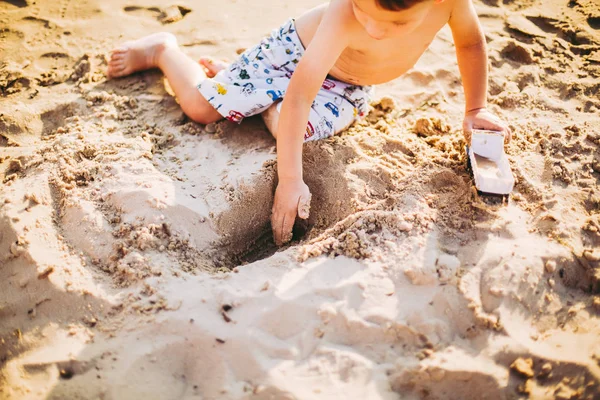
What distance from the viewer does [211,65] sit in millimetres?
2461

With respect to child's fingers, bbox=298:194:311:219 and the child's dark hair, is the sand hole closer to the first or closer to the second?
child's fingers, bbox=298:194:311:219

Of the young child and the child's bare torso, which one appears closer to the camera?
the young child

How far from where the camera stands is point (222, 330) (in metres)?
1.33

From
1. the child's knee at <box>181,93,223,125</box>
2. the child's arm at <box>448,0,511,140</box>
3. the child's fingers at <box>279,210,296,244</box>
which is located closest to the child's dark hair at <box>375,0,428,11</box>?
the child's arm at <box>448,0,511,140</box>

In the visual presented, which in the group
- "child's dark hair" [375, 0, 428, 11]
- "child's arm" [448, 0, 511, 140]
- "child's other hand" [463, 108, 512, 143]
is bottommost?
"child's other hand" [463, 108, 512, 143]

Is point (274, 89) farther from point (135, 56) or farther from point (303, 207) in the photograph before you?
point (135, 56)

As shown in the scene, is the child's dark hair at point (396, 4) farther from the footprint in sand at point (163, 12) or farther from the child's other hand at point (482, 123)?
the footprint in sand at point (163, 12)

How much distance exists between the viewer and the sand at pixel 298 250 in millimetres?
1276

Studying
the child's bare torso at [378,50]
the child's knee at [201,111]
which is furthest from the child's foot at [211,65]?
the child's bare torso at [378,50]

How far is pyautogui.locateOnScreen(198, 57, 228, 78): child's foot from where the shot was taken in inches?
96.7

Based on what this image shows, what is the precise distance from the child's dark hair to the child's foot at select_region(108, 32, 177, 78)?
60.0 inches

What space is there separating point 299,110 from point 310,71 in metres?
0.15

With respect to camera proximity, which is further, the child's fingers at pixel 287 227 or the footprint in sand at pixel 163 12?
the footprint in sand at pixel 163 12

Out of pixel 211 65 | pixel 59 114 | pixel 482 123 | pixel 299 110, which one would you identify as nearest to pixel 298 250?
pixel 299 110
